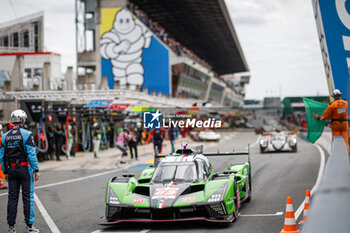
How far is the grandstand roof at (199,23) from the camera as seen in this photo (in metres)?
59.1

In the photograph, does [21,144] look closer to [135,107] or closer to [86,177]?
[86,177]

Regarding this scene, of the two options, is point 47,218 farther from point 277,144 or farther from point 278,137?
point 278,137

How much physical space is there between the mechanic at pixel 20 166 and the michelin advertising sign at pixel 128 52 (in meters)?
47.2

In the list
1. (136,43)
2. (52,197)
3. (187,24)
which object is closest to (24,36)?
(136,43)

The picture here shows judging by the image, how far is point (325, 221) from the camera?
267 cm

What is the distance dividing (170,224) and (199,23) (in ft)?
203

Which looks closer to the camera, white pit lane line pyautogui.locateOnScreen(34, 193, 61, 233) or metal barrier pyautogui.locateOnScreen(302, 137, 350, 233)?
metal barrier pyautogui.locateOnScreen(302, 137, 350, 233)

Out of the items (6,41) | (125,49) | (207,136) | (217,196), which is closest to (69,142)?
(217,196)

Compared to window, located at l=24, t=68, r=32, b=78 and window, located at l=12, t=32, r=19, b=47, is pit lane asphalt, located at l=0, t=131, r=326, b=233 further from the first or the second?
window, located at l=12, t=32, r=19, b=47

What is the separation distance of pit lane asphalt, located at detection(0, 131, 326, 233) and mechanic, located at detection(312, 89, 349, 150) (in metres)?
1.78

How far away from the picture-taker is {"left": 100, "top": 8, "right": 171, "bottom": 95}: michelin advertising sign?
55.6 m

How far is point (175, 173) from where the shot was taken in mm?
9805

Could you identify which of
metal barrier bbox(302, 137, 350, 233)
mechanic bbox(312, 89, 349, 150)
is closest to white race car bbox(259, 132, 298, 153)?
mechanic bbox(312, 89, 349, 150)

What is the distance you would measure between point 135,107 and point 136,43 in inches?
1228
